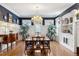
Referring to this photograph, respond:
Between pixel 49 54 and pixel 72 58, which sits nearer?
pixel 72 58

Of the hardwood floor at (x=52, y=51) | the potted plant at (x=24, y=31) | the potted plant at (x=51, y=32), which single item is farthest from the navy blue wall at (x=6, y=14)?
the potted plant at (x=51, y=32)

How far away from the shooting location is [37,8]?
3.71m

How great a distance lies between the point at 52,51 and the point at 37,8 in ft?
4.35

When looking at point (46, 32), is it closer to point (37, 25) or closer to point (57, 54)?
point (37, 25)

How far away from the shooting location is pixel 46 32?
12.4 feet

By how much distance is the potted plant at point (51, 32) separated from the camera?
3.74m

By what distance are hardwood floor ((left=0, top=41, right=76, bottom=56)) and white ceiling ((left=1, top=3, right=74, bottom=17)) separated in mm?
885

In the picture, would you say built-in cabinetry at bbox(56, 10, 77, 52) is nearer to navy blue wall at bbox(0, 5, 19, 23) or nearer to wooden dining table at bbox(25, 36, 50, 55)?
wooden dining table at bbox(25, 36, 50, 55)

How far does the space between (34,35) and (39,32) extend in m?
0.18

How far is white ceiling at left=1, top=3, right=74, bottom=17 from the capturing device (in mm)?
3461

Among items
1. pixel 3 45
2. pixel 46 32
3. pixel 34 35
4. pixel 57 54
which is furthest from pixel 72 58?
pixel 3 45

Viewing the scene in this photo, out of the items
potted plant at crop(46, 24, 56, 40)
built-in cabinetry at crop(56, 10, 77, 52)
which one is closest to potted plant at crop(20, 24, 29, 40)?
potted plant at crop(46, 24, 56, 40)

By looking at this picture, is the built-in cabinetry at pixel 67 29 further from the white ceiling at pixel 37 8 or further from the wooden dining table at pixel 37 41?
the wooden dining table at pixel 37 41

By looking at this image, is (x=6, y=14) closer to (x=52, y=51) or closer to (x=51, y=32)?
(x=51, y=32)
